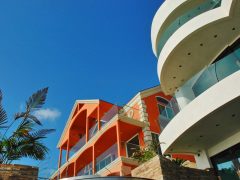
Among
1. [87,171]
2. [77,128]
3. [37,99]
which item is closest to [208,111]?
[37,99]

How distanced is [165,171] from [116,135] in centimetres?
993

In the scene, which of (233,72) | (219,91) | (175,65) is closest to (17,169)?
(219,91)

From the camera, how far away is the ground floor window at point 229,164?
33.6 ft

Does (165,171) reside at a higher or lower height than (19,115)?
lower

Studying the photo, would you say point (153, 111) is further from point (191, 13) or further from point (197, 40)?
point (191, 13)

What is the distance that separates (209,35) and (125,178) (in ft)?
28.5

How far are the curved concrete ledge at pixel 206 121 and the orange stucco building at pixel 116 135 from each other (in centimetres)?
458

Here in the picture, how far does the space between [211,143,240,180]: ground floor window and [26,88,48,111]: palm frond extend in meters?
7.74

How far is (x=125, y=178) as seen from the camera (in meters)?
6.17

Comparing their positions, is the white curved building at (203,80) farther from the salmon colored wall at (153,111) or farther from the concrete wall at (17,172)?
the concrete wall at (17,172)

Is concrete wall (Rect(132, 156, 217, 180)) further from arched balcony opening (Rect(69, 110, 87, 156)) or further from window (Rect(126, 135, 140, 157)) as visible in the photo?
arched balcony opening (Rect(69, 110, 87, 156))

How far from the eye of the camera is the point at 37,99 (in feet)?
26.5

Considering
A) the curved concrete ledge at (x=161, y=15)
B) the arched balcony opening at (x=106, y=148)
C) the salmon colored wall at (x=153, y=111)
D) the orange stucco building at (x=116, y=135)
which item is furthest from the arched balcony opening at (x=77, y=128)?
the curved concrete ledge at (x=161, y=15)

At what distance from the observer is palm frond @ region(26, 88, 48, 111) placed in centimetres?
798
